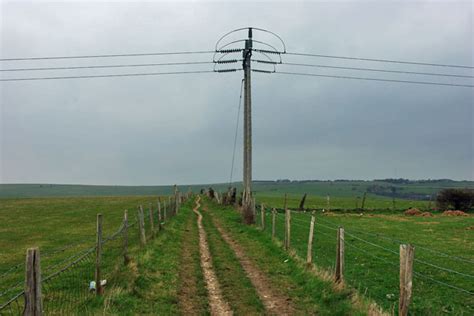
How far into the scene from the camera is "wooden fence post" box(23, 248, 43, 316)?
6.21m

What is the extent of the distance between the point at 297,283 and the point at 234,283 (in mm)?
1959

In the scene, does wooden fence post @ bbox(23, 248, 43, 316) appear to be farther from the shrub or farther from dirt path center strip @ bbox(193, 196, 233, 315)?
the shrub

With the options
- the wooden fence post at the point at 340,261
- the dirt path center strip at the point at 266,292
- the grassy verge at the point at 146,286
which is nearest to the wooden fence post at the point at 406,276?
the dirt path center strip at the point at 266,292

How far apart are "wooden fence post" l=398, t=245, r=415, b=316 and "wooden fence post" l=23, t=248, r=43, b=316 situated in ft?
22.4

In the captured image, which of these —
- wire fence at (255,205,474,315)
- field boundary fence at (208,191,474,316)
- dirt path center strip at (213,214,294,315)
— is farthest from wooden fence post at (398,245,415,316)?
dirt path center strip at (213,214,294,315)

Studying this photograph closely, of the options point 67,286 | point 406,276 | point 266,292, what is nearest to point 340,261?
point 266,292

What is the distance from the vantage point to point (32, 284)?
631cm

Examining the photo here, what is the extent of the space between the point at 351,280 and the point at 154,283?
21.1ft

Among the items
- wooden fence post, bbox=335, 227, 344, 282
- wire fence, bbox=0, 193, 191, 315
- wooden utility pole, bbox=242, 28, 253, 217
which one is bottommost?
wire fence, bbox=0, 193, 191, 315

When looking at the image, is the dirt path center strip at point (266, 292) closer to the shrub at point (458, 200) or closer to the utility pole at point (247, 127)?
the utility pole at point (247, 127)

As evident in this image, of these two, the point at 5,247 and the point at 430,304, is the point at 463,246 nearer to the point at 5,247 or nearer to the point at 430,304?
the point at 430,304

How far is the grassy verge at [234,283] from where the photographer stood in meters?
9.63

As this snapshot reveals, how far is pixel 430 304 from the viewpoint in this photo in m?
10.1

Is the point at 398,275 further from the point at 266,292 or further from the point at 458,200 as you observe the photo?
the point at 458,200
